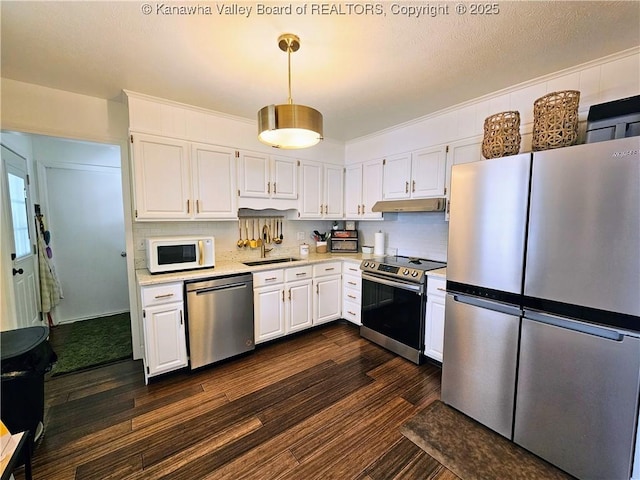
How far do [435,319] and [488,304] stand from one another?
823 millimetres

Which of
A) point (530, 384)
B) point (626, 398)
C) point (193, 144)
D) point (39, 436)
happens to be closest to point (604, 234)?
point (626, 398)

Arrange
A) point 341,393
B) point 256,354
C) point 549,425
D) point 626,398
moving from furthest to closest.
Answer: point 256,354 < point 341,393 < point 549,425 < point 626,398

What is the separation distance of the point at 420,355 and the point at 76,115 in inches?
157

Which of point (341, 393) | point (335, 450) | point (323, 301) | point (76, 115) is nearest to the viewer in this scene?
point (335, 450)

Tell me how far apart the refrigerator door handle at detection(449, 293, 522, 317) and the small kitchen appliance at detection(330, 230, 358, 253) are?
2076 mm

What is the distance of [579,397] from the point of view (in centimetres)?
152

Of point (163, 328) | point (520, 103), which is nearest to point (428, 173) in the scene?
point (520, 103)

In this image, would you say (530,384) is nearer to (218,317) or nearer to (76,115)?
(218,317)

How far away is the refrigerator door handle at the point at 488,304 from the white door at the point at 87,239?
459cm

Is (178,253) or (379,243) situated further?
(379,243)

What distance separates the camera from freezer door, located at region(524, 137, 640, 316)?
134 cm

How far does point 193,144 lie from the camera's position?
2791 millimetres

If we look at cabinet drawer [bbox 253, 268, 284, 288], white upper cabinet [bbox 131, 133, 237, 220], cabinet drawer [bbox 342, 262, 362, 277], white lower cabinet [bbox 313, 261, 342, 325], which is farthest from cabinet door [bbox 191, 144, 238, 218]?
cabinet drawer [bbox 342, 262, 362, 277]

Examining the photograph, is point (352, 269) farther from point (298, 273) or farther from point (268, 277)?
point (268, 277)
